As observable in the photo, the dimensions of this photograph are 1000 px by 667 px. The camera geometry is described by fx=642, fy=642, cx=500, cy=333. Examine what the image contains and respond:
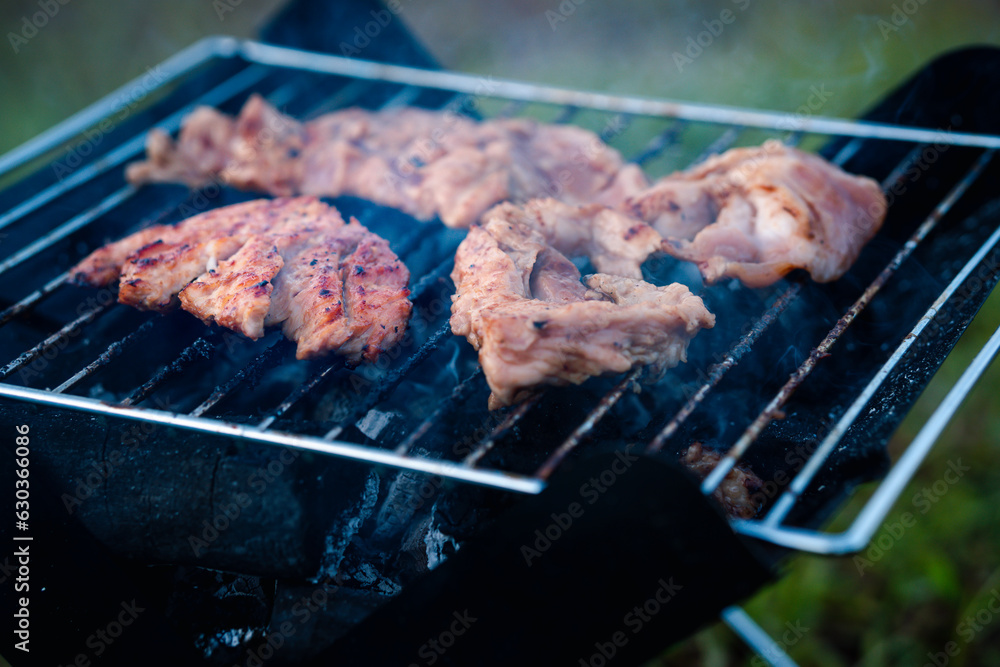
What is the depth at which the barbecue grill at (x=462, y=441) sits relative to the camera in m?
2.00

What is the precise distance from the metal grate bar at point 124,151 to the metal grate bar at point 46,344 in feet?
3.59

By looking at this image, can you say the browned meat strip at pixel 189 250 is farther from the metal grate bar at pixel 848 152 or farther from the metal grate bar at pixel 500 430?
the metal grate bar at pixel 848 152

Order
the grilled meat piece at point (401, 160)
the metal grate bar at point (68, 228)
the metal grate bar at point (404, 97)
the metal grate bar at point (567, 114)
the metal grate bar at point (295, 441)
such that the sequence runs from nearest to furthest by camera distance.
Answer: the metal grate bar at point (295, 441) → the metal grate bar at point (68, 228) → the grilled meat piece at point (401, 160) → the metal grate bar at point (567, 114) → the metal grate bar at point (404, 97)

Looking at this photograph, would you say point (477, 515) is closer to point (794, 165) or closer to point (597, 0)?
point (794, 165)

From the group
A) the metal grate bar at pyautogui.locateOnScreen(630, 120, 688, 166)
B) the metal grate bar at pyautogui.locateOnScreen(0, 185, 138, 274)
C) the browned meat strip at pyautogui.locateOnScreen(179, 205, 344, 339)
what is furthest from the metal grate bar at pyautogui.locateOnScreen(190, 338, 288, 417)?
the metal grate bar at pyautogui.locateOnScreen(630, 120, 688, 166)

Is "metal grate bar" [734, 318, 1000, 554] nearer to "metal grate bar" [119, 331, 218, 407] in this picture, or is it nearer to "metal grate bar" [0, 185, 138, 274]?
"metal grate bar" [119, 331, 218, 407]

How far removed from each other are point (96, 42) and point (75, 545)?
8.61 m

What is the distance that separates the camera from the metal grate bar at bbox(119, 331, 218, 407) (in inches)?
97.7

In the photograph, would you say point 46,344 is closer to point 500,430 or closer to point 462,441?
point 462,441

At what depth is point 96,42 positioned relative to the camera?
858cm

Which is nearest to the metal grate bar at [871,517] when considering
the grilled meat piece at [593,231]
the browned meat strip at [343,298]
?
the grilled meat piece at [593,231]

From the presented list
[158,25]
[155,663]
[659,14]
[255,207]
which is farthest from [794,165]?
[158,25]

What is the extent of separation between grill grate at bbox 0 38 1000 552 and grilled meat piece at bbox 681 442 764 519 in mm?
134

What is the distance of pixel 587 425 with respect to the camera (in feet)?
7.11
